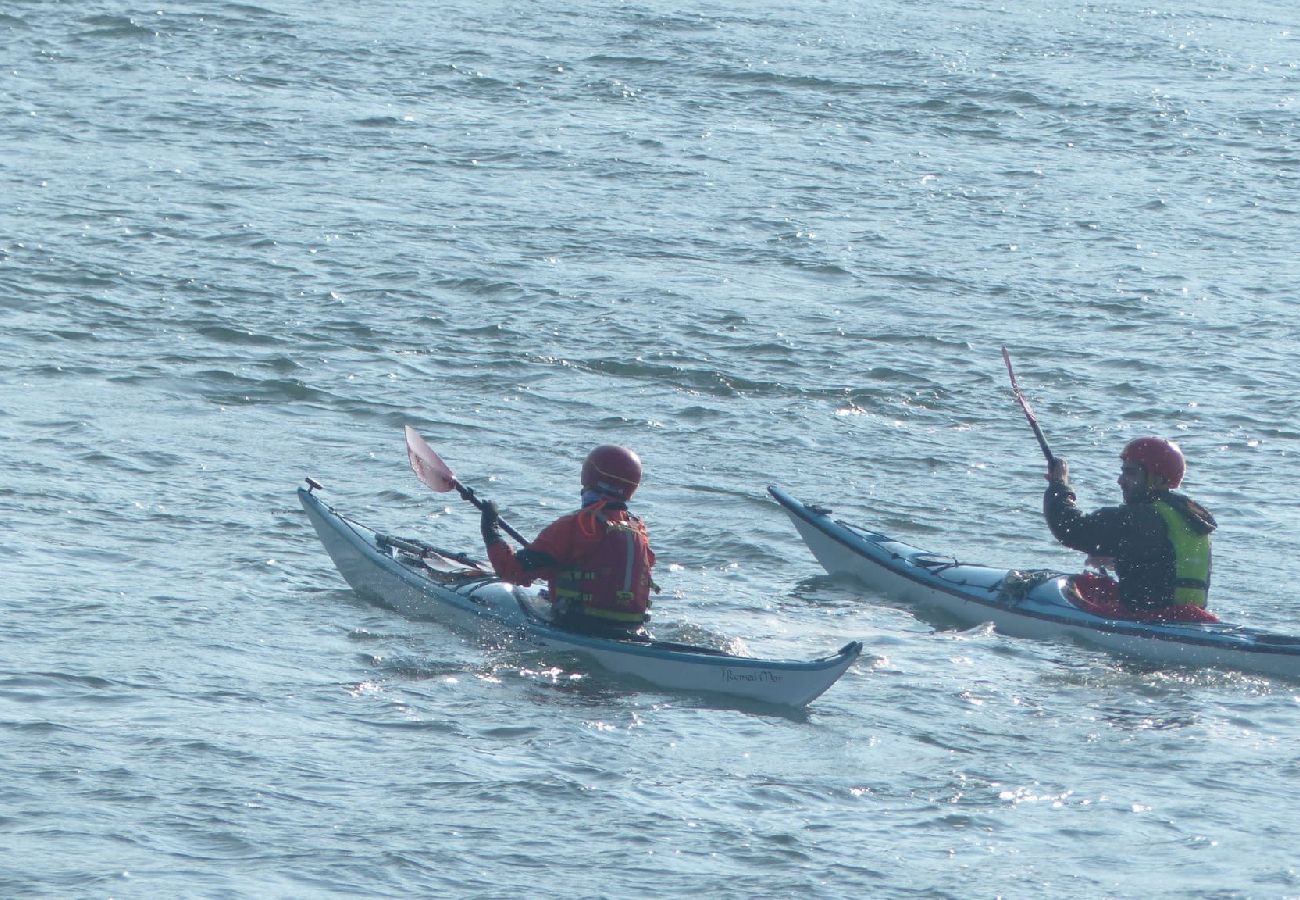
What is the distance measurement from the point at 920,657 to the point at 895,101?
15.6m

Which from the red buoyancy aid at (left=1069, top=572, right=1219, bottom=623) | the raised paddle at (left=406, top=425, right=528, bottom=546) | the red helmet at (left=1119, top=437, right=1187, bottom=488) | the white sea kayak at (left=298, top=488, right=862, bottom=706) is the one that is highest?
the red helmet at (left=1119, top=437, right=1187, bottom=488)

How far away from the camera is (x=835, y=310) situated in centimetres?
1697

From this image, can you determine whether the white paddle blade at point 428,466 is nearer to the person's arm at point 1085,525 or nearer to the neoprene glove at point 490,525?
the neoprene glove at point 490,525

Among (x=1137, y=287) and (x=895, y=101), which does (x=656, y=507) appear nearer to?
(x=1137, y=287)

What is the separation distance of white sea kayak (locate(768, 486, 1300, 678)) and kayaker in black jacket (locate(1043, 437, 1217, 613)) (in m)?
0.19

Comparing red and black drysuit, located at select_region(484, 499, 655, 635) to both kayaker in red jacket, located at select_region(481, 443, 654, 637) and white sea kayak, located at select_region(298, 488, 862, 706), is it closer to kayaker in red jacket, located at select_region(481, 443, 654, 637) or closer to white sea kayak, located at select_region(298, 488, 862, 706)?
kayaker in red jacket, located at select_region(481, 443, 654, 637)

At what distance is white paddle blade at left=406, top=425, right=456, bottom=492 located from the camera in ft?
34.6

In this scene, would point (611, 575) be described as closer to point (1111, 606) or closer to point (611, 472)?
point (611, 472)

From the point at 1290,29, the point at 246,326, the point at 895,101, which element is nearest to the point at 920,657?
the point at 246,326

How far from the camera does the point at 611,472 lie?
9156 mm

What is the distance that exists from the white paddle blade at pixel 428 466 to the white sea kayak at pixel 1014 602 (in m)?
2.18

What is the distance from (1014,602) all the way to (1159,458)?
114 cm

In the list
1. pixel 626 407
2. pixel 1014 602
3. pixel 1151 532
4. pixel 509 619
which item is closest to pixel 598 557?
pixel 509 619

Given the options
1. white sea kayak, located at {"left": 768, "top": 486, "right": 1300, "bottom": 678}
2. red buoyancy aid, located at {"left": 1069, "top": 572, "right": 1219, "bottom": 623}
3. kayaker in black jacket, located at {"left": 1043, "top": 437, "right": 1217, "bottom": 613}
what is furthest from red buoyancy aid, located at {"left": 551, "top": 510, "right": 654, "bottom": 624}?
red buoyancy aid, located at {"left": 1069, "top": 572, "right": 1219, "bottom": 623}
